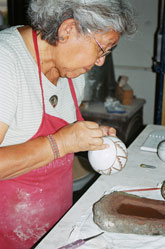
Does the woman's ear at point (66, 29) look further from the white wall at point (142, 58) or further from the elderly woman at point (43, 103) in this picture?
the white wall at point (142, 58)

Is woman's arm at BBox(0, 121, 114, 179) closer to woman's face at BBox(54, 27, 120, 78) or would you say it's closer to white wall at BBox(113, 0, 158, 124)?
woman's face at BBox(54, 27, 120, 78)

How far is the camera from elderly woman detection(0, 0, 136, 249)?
3.94ft

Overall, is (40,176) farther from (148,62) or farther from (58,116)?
(148,62)

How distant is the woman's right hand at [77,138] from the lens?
1.31m

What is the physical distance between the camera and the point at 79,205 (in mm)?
1326

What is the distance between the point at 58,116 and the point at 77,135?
268 mm

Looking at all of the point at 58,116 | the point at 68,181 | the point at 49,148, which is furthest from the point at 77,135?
the point at 68,181

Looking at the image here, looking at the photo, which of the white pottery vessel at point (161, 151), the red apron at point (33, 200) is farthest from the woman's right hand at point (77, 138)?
the white pottery vessel at point (161, 151)

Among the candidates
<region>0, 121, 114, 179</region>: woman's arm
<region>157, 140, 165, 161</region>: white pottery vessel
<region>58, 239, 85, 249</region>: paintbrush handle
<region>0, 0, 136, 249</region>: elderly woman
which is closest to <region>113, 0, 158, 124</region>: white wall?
<region>157, 140, 165, 161</region>: white pottery vessel

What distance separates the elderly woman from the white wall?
3046 mm

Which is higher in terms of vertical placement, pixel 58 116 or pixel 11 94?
pixel 11 94

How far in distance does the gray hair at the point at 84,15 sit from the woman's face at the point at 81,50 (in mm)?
33

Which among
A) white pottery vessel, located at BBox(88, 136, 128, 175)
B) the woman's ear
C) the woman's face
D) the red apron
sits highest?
the woman's ear

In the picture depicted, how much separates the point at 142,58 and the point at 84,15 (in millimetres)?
3425
